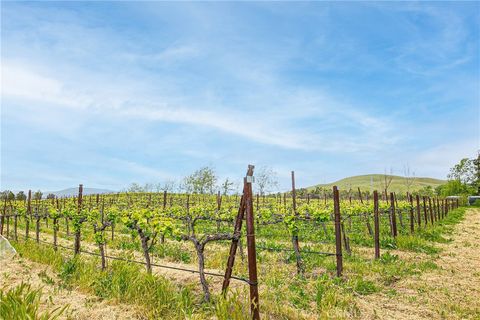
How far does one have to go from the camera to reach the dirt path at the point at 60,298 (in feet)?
17.2

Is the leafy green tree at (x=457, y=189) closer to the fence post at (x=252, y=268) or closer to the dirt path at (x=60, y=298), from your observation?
the fence post at (x=252, y=268)

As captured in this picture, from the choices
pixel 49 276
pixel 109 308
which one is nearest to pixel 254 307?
pixel 109 308

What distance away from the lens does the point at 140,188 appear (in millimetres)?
60031

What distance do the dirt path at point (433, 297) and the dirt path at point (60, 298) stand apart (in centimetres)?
401

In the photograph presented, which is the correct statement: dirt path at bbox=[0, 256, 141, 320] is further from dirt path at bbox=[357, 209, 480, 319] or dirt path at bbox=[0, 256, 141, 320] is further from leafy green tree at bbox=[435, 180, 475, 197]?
leafy green tree at bbox=[435, 180, 475, 197]

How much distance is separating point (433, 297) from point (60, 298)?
706 cm

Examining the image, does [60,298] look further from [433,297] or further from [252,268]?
[433,297]

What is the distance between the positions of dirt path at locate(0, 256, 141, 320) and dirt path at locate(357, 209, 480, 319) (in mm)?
4008

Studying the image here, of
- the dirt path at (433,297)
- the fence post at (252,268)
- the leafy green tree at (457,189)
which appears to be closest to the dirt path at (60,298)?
the fence post at (252,268)

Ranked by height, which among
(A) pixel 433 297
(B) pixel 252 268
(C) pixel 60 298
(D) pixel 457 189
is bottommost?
(A) pixel 433 297

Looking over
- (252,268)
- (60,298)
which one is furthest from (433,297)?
(60,298)

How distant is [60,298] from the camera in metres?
6.11

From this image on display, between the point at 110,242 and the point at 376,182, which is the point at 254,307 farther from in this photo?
the point at 376,182

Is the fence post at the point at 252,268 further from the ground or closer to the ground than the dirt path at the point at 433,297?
further from the ground
